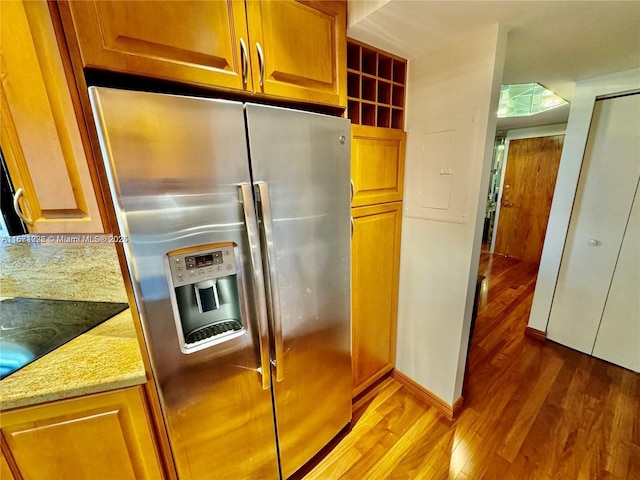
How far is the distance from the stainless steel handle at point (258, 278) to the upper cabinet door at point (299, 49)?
431 millimetres

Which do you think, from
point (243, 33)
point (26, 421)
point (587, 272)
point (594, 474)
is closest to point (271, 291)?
point (26, 421)

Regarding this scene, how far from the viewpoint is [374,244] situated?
1544 millimetres

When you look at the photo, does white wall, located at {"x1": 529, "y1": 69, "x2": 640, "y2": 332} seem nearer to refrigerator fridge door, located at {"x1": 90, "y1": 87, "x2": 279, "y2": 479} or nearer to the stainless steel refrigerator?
the stainless steel refrigerator

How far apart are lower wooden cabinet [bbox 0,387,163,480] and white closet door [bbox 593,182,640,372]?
9.92 ft

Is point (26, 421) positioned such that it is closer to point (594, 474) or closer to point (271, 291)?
point (271, 291)

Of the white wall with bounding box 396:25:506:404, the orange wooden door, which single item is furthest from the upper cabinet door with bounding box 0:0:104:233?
the orange wooden door

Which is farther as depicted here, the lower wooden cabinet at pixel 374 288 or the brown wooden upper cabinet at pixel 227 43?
the lower wooden cabinet at pixel 374 288

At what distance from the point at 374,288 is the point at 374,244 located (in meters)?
0.29

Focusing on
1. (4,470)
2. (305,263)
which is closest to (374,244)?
(305,263)

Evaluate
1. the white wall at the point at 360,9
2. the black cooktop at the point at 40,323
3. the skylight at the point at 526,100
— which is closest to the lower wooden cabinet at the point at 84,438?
the black cooktop at the point at 40,323

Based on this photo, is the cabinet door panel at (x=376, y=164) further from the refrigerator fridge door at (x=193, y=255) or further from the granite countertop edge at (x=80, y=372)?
the granite countertop edge at (x=80, y=372)

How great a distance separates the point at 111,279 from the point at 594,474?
257 centimetres

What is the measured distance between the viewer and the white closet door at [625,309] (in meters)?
1.81

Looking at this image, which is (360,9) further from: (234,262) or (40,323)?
(40,323)
